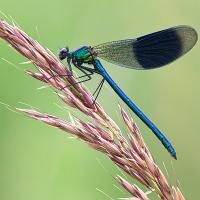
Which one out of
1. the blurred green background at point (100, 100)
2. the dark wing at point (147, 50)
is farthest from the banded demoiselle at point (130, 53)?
the blurred green background at point (100, 100)

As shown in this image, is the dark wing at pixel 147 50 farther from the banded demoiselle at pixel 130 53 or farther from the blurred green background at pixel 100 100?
the blurred green background at pixel 100 100

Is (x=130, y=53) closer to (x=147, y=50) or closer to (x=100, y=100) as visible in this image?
(x=147, y=50)

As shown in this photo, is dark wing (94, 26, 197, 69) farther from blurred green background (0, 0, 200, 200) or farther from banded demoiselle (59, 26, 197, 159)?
blurred green background (0, 0, 200, 200)

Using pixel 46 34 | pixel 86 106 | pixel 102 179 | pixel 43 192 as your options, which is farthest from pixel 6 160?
pixel 86 106

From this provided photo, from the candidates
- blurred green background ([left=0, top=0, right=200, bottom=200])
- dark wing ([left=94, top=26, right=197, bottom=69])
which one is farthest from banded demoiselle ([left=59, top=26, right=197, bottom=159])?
blurred green background ([left=0, top=0, right=200, bottom=200])

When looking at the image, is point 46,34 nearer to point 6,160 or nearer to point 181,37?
point 6,160

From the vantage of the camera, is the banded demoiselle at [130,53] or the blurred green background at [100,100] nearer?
the banded demoiselle at [130,53]

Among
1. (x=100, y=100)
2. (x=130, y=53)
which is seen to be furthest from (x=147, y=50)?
(x=100, y=100)
